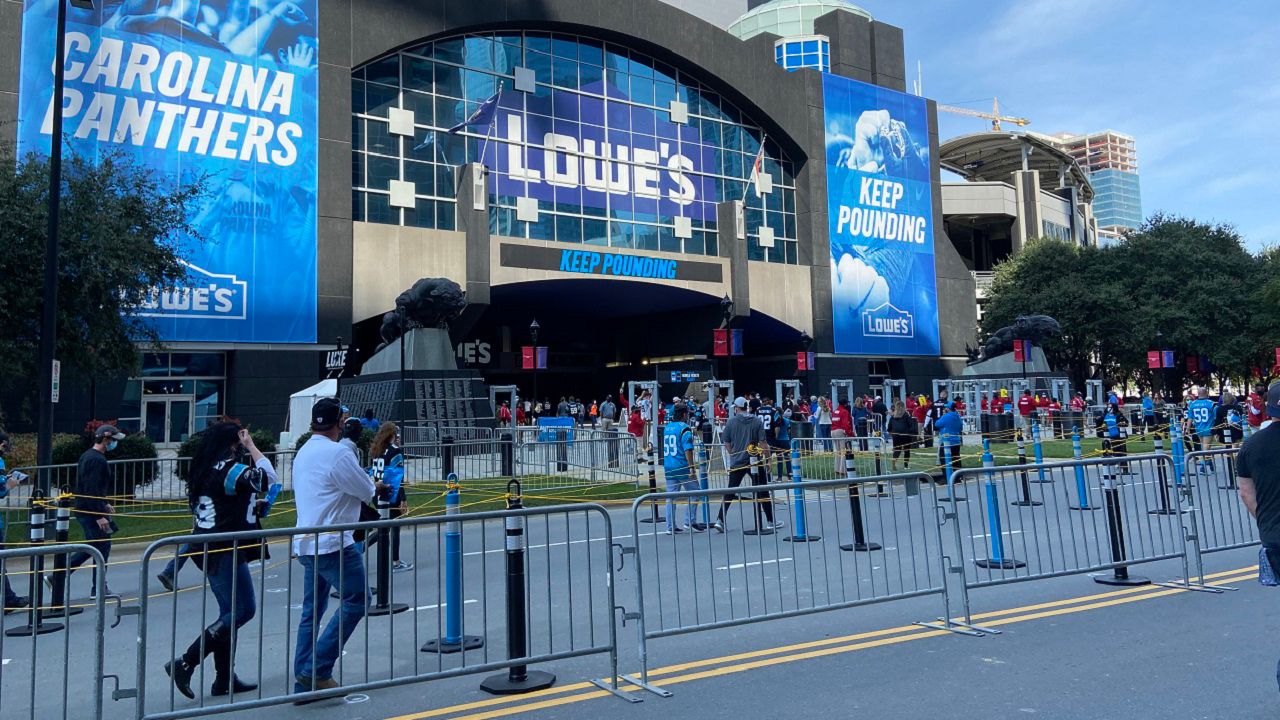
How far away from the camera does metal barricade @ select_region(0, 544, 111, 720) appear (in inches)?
180

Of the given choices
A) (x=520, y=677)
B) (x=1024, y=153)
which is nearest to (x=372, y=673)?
(x=520, y=677)

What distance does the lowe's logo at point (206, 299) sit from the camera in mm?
31969

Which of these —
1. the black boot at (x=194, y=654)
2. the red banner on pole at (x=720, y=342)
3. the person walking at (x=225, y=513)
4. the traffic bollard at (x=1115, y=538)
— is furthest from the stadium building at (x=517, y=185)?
the traffic bollard at (x=1115, y=538)

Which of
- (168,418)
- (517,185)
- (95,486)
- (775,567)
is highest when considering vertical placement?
(517,185)

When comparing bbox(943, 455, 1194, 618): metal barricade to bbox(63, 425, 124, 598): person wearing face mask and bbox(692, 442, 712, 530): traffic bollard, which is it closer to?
bbox(692, 442, 712, 530): traffic bollard

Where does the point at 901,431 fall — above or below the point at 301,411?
below

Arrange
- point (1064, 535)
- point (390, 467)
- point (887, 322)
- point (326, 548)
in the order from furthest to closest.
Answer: point (887, 322) < point (1064, 535) < point (390, 467) < point (326, 548)

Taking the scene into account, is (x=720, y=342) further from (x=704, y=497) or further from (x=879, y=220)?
(x=704, y=497)

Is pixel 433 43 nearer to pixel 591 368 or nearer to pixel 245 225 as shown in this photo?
pixel 245 225

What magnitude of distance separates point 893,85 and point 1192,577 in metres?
51.1

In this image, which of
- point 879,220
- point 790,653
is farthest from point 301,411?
point 879,220

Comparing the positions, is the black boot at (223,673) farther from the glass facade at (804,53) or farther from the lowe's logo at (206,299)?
the glass facade at (804,53)

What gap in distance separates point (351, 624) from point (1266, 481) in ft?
18.2

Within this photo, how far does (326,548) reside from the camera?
18.1 ft
